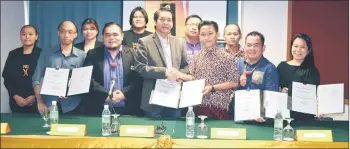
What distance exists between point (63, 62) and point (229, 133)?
1633mm

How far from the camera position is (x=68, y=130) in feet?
8.31

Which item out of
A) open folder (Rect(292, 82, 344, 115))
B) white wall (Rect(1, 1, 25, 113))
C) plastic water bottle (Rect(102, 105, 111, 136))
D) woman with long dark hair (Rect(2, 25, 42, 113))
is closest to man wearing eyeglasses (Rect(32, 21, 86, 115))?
woman with long dark hair (Rect(2, 25, 42, 113))

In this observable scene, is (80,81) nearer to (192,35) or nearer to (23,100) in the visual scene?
(23,100)

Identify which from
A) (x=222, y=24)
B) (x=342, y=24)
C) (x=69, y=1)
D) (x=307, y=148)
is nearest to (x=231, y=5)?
(x=222, y=24)

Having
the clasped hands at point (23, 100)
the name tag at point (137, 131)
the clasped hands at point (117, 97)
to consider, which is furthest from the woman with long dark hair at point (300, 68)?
the clasped hands at point (23, 100)

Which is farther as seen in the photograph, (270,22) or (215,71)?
(270,22)

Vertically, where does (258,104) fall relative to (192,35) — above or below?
below

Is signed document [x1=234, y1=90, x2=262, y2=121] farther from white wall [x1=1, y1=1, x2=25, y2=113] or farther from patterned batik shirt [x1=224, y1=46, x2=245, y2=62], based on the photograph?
white wall [x1=1, y1=1, x2=25, y2=113]

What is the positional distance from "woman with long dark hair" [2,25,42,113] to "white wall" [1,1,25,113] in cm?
89

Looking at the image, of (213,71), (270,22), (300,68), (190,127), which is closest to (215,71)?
(213,71)

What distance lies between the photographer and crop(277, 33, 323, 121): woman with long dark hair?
3.07 metres

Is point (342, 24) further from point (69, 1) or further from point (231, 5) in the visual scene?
point (69, 1)

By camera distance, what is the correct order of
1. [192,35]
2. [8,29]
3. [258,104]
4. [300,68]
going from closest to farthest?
[258,104], [300,68], [192,35], [8,29]

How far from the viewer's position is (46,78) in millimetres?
3213
